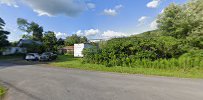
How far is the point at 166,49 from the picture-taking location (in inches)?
813

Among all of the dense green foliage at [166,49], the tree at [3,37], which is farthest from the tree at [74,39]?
the dense green foliage at [166,49]

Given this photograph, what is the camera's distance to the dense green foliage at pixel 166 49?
18422 millimetres

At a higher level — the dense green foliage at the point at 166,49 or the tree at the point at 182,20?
the tree at the point at 182,20

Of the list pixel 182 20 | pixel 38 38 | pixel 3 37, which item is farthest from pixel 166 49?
pixel 38 38

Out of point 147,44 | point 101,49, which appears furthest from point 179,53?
point 101,49

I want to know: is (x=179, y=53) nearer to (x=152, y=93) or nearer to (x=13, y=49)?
(x=152, y=93)

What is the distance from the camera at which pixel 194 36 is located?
73.2 ft

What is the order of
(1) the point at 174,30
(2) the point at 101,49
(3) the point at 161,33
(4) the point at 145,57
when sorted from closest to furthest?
(4) the point at 145,57
(2) the point at 101,49
(1) the point at 174,30
(3) the point at 161,33

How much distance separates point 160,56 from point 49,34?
5207cm

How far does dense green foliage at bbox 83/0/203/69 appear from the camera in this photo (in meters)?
18.4

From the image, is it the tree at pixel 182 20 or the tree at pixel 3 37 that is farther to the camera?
the tree at pixel 3 37

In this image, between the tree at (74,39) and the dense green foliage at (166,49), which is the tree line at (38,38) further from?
the dense green foliage at (166,49)

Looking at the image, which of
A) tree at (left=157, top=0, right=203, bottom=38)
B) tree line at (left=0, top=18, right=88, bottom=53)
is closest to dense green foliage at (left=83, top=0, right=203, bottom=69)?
tree at (left=157, top=0, right=203, bottom=38)

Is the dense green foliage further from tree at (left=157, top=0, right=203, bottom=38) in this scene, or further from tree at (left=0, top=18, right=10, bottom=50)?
tree at (left=0, top=18, right=10, bottom=50)
